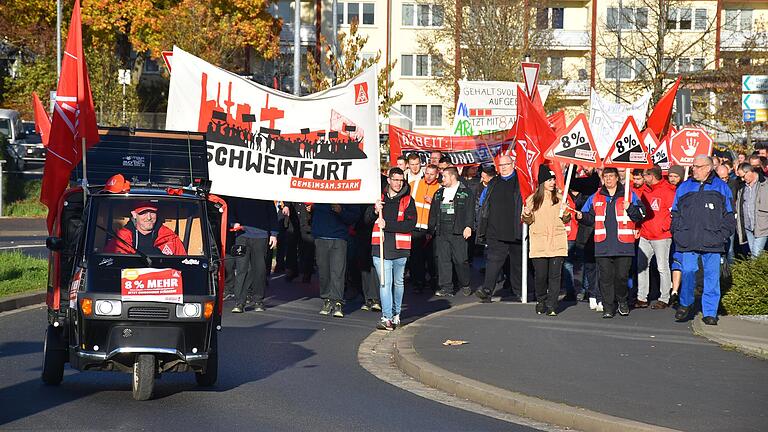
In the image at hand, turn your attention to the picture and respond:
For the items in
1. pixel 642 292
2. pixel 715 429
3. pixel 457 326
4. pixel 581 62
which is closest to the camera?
pixel 715 429

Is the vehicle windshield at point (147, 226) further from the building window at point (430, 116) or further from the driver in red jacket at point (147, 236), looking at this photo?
the building window at point (430, 116)

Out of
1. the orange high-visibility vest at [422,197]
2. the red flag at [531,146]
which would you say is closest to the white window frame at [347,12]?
the orange high-visibility vest at [422,197]

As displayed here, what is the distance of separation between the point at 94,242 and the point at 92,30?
1849 inches

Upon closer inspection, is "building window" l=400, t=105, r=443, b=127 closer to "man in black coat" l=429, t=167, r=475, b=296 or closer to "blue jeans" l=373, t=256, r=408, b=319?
"man in black coat" l=429, t=167, r=475, b=296

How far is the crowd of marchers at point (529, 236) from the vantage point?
15.5 meters

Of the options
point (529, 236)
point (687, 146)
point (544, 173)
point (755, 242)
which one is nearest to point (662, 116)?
point (687, 146)

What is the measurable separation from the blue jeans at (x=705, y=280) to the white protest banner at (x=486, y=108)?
9160mm

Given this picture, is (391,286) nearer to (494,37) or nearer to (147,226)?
(147,226)

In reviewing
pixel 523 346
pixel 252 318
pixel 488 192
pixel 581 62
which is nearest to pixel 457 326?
pixel 523 346

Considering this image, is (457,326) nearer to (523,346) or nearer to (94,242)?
(523,346)

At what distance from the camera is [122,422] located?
931 cm

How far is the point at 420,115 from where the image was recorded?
74000 mm

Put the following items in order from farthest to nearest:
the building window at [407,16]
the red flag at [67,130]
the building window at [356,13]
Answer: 1. the building window at [407,16]
2. the building window at [356,13]
3. the red flag at [67,130]

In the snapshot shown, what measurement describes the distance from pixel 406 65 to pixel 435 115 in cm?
339
